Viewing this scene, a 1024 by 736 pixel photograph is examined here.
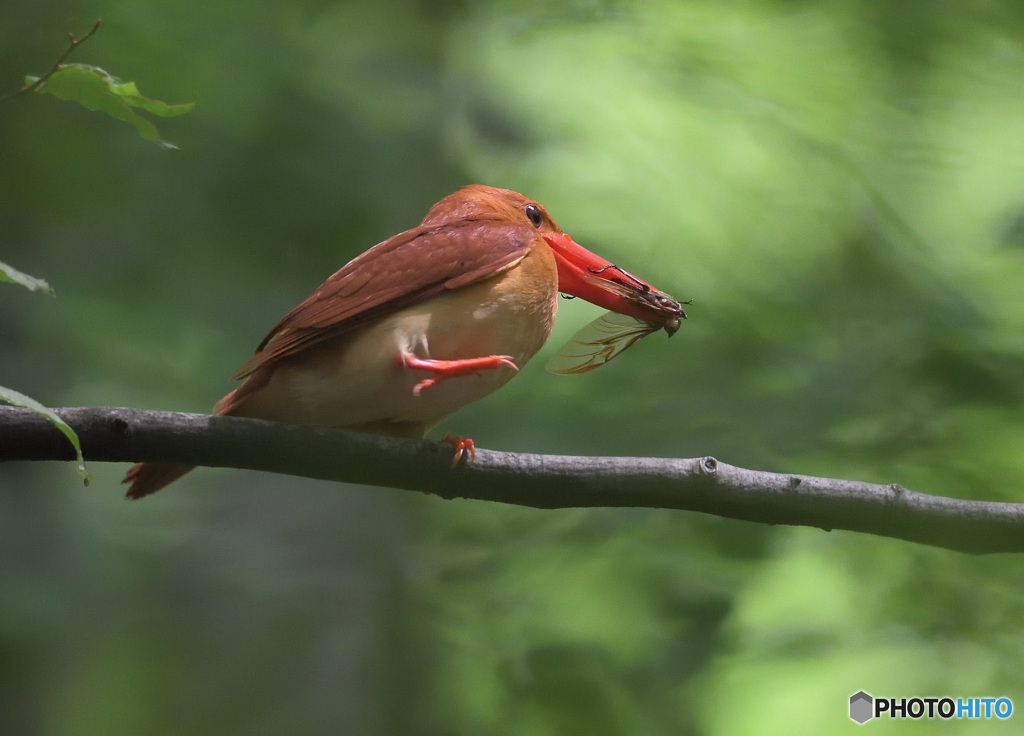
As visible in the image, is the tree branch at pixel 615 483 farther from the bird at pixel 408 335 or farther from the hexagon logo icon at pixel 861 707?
the hexagon logo icon at pixel 861 707

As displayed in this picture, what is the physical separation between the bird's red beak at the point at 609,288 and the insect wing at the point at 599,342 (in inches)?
1.8

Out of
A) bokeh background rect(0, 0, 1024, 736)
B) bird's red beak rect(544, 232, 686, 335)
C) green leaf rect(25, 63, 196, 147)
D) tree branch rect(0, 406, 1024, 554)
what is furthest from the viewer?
bokeh background rect(0, 0, 1024, 736)

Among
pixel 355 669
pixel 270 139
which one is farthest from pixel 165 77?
pixel 355 669

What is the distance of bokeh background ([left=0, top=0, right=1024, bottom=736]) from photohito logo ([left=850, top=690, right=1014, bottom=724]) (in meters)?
0.03

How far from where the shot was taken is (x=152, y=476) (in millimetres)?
2219

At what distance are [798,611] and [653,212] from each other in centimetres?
165

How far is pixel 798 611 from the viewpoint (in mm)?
3096

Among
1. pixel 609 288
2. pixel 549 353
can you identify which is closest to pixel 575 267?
pixel 609 288

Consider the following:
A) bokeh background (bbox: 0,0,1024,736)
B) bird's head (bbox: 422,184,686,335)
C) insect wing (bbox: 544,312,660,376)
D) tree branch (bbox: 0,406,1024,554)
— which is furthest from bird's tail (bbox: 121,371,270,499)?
bokeh background (bbox: 0,0,1024,736)

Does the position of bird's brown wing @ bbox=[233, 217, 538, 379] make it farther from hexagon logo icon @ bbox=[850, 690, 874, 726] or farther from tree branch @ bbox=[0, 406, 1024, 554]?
hexagon logo icon @ bbox=[850, 690, 874, 726]

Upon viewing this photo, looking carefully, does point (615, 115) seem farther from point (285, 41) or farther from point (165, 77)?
point (165, 77)

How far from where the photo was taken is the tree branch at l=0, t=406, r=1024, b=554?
6.37 feet

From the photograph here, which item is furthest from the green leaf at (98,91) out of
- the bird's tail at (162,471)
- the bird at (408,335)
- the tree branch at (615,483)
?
the bird's tail at (162,471)

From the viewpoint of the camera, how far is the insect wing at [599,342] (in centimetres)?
257
